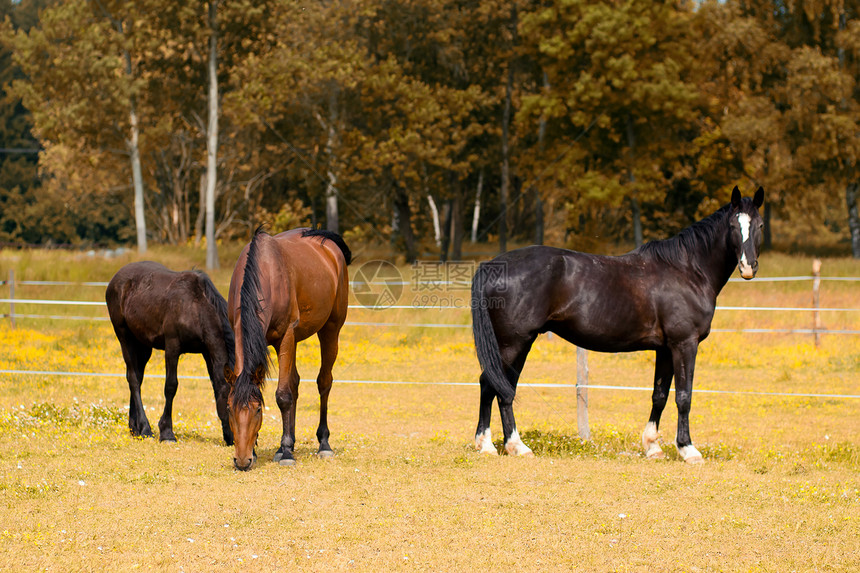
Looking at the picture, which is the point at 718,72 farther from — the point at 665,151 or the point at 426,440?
the point at 426,440

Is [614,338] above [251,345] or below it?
below

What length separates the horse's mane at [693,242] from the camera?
803 cm

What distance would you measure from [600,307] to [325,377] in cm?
266

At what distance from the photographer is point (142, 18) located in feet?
105

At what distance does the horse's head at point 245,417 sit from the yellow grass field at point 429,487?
0.68 feet

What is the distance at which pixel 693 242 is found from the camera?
26.6ft

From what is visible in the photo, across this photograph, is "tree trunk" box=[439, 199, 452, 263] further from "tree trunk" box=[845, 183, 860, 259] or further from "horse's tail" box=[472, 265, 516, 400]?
"horse's tail" box=[472, 265, 516, 400]

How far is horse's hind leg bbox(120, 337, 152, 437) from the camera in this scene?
8484 millimetres

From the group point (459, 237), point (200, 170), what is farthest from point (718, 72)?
point (200, 170)

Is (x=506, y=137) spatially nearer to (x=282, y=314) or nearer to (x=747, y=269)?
(x=747, y=269)

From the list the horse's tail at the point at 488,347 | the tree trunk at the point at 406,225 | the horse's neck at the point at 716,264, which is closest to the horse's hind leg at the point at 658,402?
the horse's neck at the point at 716,264

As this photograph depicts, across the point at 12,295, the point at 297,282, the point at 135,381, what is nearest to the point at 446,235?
the point at 12,295

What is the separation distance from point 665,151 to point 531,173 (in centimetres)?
581

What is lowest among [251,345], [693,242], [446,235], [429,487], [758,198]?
[446,235]
